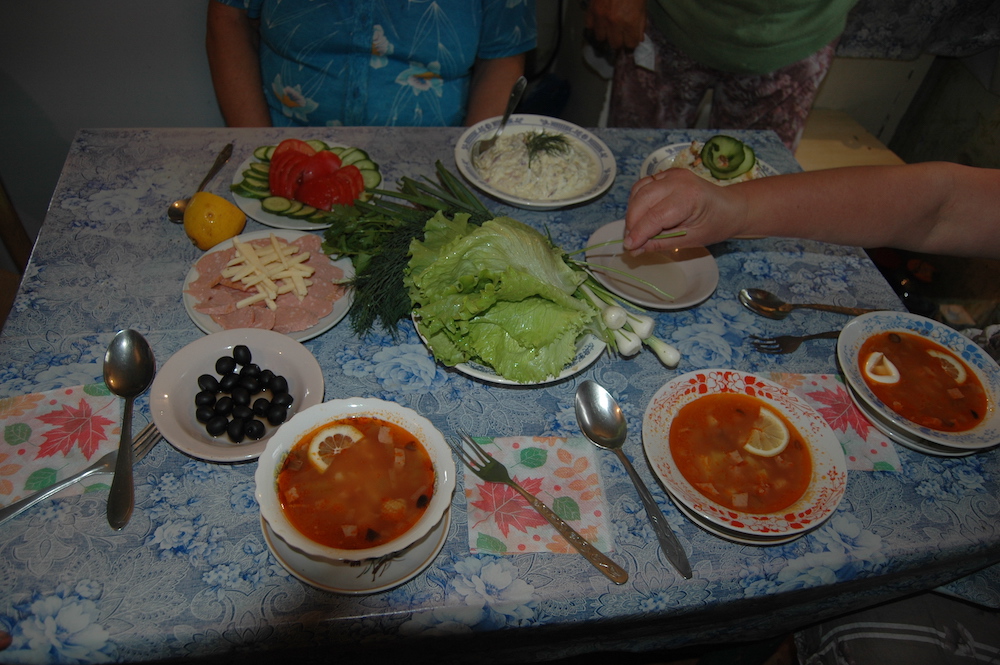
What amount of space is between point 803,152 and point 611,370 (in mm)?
3523

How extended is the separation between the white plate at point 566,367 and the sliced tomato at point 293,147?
1.14 metres

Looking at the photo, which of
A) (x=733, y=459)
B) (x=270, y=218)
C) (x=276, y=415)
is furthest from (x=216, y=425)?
(x=733, y=459)

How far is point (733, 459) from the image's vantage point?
168 centimetres

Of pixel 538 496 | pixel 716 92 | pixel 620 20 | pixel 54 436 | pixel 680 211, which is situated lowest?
pixel 54 436

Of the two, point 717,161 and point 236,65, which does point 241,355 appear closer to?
point 236,65

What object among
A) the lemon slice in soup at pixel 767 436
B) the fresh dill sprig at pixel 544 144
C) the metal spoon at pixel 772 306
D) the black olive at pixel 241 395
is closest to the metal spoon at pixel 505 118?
the fresh dill sprig at pixel 544 144

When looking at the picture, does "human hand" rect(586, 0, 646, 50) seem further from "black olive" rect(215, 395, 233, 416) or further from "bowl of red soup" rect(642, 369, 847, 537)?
"black olive" rect(215, 395, 233, 416)

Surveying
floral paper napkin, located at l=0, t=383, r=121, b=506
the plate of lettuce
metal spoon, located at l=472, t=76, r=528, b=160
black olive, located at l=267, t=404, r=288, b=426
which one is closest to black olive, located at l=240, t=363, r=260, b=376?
black olive, located at l=267, t=404, r=288, b=426

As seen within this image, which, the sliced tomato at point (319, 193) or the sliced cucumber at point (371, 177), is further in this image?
the sliced cucumber at point (371, 177)

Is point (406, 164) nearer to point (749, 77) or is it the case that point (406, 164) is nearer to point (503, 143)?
point (503, 143)

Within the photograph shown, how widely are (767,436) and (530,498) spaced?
0.75 meters

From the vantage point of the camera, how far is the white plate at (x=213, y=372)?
1525 millimetres

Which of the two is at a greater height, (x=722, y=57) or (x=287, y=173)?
(x=722, y=57)

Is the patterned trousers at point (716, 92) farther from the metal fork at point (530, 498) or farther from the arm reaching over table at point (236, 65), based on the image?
the metal fork at point (530, 498)
